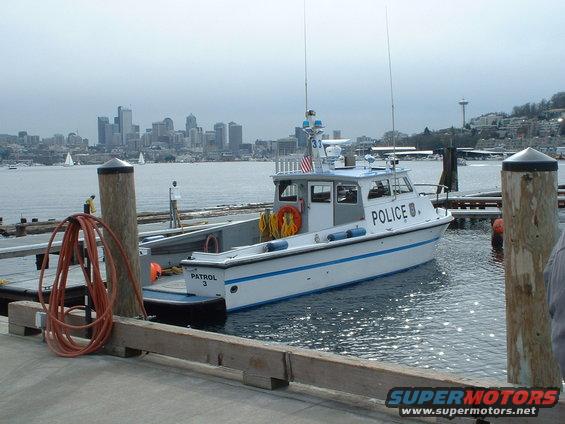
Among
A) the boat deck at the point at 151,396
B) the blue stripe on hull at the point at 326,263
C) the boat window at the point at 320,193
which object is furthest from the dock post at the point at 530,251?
the boat window at the point at 320,193

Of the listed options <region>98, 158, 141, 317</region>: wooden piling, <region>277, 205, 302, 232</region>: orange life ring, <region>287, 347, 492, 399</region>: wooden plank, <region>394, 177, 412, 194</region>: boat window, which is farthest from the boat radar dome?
<region>287, 347, 492, 399</region>: wooden plank

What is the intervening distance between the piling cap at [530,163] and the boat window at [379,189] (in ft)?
39.0

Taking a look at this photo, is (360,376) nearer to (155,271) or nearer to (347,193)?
(155,271)

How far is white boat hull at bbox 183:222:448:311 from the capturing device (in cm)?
1305

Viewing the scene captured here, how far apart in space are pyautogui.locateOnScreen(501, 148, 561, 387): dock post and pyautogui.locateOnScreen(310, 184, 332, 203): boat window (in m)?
11.8

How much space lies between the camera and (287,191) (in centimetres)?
1677

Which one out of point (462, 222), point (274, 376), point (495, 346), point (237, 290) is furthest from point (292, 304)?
point (462, 222)

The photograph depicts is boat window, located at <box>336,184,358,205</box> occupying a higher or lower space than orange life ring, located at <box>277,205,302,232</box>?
higher

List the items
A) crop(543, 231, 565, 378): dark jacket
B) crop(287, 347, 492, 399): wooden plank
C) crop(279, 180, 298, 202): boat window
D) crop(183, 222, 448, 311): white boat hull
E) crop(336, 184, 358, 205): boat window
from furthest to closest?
crop(279, 180, 298, 202): boat window < crop(336, 184, 358, 205): boat window < crop(183, 222, 448, 311): white boat hull < crop(287, 347, 492, 399): wooden plank < crop(543, 231, 565, 378): dark jacket

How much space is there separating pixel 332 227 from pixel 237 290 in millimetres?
3296

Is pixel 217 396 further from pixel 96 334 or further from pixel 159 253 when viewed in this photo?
pixel 159 253

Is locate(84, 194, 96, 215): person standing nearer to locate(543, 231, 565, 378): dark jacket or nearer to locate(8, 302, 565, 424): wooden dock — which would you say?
locate(8, 302, 565, 424): wooden dock

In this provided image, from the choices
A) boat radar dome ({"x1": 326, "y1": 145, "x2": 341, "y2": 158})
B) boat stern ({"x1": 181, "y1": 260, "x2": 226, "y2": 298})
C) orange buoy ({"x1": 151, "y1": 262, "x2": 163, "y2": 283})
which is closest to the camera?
boat stern ({"x1": 181, "y1": 260, "x2": 226, "y2": 298})

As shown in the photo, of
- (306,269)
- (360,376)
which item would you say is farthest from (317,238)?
(360,376)
